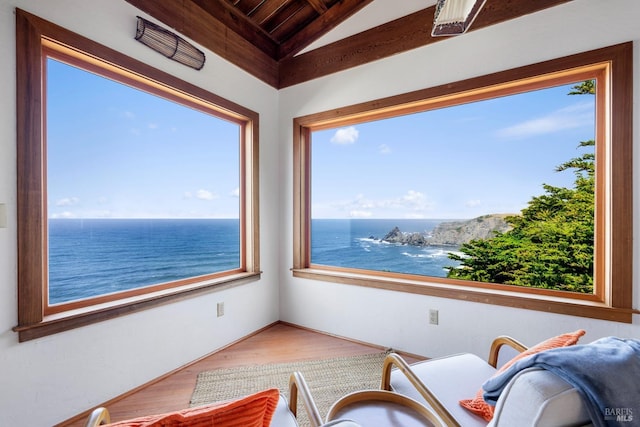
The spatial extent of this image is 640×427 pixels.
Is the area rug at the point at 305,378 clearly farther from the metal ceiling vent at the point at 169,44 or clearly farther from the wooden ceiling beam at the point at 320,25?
the wooden ceiling beam at the point at 320,25

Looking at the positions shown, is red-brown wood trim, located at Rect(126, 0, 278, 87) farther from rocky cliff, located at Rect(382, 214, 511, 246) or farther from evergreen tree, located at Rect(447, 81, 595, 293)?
evergreen tree, located at Rect(447, 81, 595, 293)

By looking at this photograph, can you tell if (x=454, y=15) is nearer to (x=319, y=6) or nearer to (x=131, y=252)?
(x=319, y=6)

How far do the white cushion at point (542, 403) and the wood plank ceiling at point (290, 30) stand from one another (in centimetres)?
244

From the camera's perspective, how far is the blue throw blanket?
0.68 meters

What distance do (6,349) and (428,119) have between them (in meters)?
3.22

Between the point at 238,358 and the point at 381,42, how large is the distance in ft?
10.1

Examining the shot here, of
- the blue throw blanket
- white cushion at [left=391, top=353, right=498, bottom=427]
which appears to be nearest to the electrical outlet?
white cushion at [left=391, top=353, right=498, bottom=427]

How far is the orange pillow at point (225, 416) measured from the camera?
62cm

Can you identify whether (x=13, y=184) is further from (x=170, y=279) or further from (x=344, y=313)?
(x=344, y=313)

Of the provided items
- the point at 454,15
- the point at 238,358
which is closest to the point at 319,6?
the point at 454,15

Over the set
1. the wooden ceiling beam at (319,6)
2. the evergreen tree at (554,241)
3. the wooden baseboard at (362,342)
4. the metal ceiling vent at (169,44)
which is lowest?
the wooden baseboard at (362,342)

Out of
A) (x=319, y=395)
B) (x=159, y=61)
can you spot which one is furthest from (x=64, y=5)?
(x=319, y=395)

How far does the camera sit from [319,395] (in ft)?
6.42

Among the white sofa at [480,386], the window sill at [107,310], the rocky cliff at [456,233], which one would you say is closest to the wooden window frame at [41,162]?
the window sill at [107,310]
